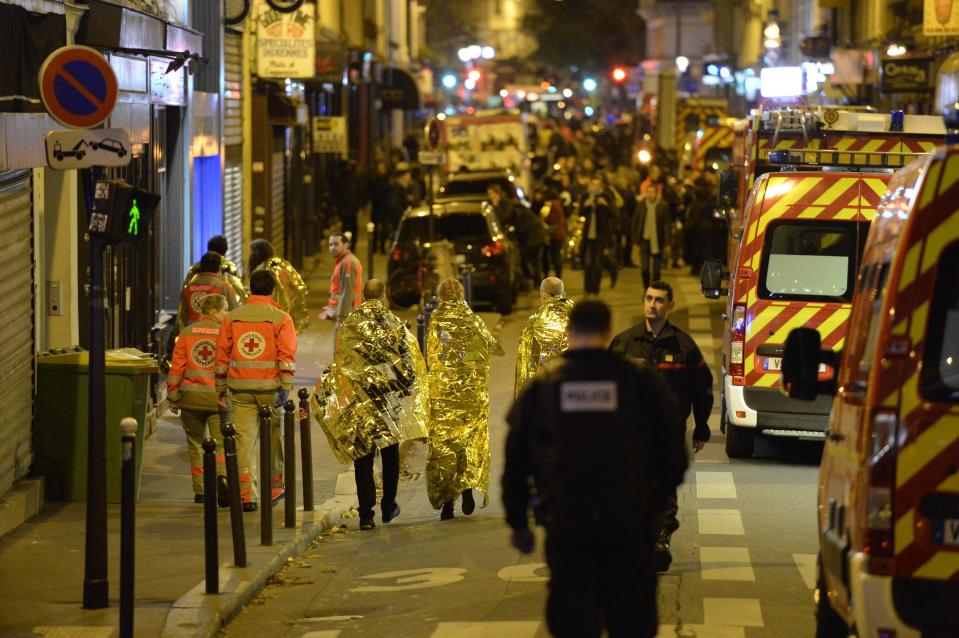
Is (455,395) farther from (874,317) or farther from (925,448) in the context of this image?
(925,448)

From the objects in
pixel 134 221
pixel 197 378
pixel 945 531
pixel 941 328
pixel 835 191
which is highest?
pixel 835 191

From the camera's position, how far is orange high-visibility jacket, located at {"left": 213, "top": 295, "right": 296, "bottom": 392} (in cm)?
1166

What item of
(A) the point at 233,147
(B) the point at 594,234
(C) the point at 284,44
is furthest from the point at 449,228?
(C) the point at 284,44

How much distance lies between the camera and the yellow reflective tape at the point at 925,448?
593cm

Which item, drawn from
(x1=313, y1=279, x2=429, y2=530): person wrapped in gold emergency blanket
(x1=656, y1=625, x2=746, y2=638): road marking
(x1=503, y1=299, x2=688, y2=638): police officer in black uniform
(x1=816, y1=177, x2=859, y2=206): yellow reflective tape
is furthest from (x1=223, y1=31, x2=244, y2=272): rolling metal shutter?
(x1=503, y1=299, x2=688, y2=638): police officer in black uniform

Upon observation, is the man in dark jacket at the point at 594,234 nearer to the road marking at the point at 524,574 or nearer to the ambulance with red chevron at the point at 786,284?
the ambulance with red chevron at the point at 786,284

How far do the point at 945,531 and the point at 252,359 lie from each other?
657 cm

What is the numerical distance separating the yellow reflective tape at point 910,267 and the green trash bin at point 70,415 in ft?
23.6

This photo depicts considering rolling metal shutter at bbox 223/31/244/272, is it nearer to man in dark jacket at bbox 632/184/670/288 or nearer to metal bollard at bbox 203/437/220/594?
man in dark jacket at bbox 632/184/670/288

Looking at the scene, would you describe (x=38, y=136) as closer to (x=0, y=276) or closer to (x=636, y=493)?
(x=0, y=276)

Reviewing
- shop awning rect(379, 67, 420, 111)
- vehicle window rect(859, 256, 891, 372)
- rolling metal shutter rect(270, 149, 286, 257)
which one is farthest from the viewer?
shop awning rect(379, 67, 420, 111)

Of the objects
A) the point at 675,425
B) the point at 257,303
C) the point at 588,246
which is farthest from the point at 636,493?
the point at 588,246

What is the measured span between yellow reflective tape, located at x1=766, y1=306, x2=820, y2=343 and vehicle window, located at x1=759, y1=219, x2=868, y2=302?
4.6 inches

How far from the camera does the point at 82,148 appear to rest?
877 centimetres
